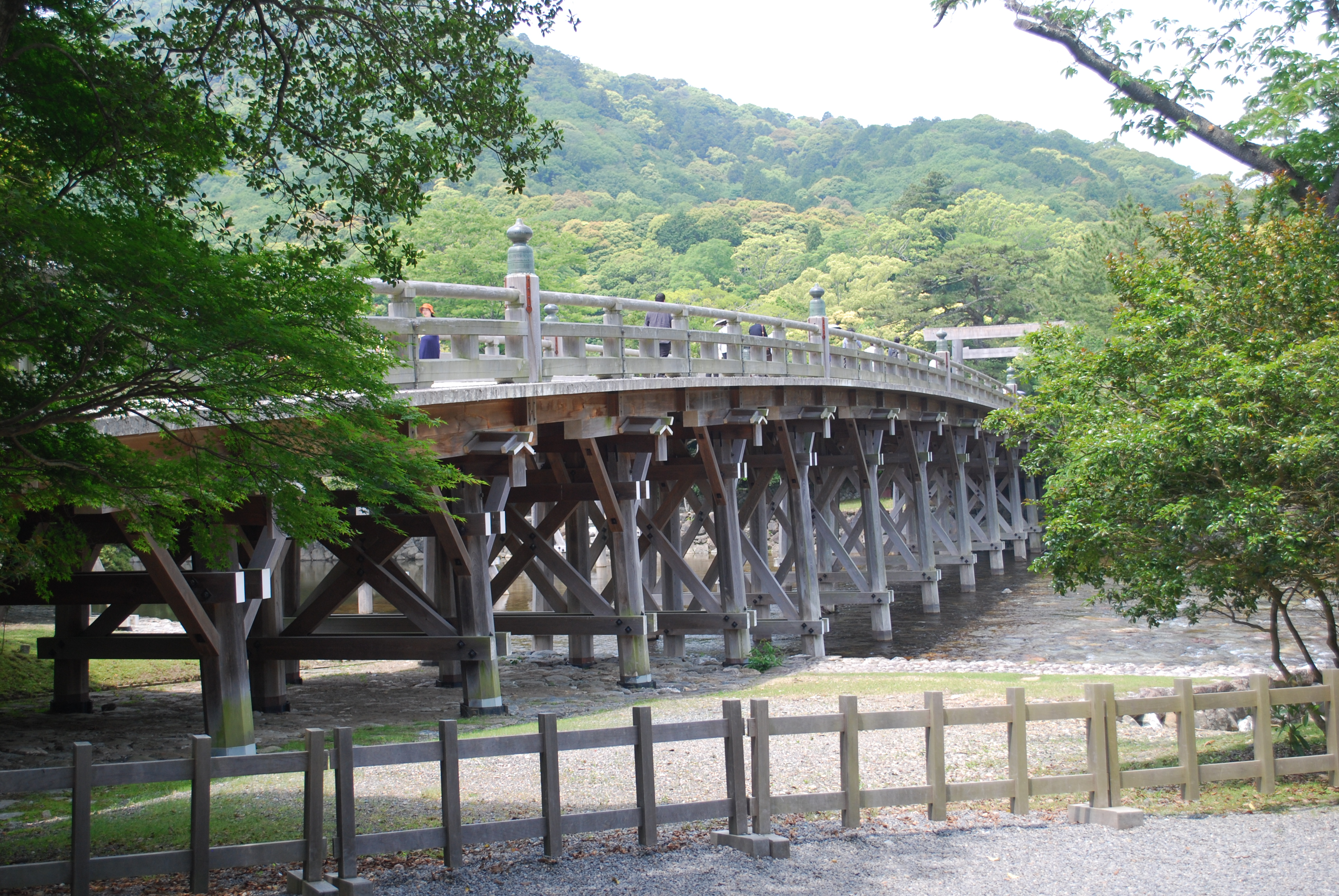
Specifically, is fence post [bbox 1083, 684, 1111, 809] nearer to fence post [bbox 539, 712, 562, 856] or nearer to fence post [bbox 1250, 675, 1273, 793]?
fence post [bbox 1250, 675, 1273, 793]

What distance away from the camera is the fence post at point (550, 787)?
5000mm

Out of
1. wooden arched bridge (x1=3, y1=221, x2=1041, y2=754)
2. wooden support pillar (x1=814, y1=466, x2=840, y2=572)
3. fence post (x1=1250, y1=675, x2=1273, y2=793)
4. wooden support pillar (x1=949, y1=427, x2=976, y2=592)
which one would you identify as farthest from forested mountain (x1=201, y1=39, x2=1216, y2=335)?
fence post (x1=1250, y1=675, x2=1273, y2=793)

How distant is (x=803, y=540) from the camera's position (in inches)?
601

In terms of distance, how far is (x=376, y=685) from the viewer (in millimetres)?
11992

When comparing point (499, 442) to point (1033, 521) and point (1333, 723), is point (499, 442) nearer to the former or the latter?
point (1333, 723)

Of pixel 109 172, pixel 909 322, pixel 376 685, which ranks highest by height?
pixel 909 322

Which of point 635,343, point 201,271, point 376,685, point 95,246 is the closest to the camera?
point 95,246

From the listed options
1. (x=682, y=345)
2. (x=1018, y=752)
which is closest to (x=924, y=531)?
(x=682, y=345)

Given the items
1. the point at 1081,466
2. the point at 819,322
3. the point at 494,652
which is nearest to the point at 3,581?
the point at 494,652

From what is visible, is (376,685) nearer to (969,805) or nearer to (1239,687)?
(969,805)

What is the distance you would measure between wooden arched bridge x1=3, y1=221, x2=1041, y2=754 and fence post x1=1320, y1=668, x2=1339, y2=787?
5.88m

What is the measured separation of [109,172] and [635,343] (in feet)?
81.5

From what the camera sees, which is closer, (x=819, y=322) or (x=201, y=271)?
(x=201, y=271)

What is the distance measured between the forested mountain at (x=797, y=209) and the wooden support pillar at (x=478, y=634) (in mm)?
9867
